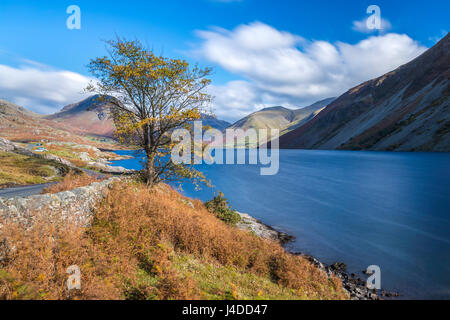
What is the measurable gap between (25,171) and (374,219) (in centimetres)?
4035

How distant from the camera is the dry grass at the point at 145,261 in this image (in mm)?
6840

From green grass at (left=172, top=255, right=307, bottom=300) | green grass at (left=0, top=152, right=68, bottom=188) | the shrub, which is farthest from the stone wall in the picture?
green grass at (left=0, top=152, right=68, bottom=188)

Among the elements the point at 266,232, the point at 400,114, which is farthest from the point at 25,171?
the point at 400,114

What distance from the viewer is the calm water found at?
52.6 ft

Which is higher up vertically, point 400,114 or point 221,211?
point 400,114

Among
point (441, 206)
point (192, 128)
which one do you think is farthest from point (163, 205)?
point (441, 206)

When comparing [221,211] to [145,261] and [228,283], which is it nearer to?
[228,283]

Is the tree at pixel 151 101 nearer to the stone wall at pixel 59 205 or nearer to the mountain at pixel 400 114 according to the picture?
the stone wall at pixel 59 205

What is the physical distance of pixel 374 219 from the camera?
26.7m

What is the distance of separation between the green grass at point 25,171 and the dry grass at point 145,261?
55.2ft

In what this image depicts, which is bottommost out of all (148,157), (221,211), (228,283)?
(221,211)

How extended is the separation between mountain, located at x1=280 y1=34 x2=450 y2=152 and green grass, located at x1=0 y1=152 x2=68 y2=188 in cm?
10361

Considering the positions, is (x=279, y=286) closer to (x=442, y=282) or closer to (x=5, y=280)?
(x=5, y=280)
